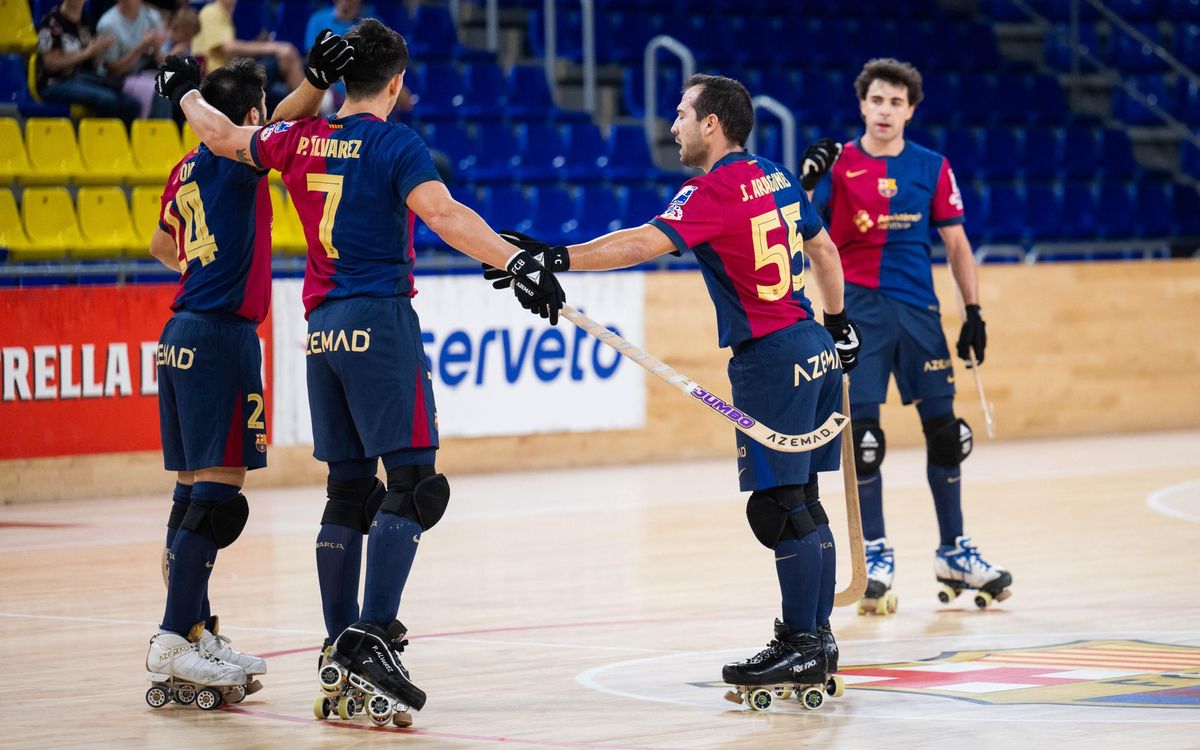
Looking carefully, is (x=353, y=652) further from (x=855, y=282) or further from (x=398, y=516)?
(x=855, y=282)

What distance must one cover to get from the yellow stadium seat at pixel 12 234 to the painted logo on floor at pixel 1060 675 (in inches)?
339

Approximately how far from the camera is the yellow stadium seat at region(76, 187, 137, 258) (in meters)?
13.6

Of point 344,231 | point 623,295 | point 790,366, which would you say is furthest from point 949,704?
point 623,295

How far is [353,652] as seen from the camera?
5613mm

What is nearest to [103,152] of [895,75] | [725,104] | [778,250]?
[895,75]

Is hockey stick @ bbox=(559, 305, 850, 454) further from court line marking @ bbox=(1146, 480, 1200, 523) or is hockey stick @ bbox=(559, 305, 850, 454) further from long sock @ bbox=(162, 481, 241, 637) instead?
court line marking @ bbox=(1146, 480, 1200, 523)

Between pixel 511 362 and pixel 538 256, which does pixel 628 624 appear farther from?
pixel 511 362

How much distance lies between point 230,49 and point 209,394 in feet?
29.5

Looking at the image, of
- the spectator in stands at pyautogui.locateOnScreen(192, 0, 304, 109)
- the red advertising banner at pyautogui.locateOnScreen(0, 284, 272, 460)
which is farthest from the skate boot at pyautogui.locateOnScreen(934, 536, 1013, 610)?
the spectator in stands at pyautogui.locateOnScreen(192, 0, 304, 109)

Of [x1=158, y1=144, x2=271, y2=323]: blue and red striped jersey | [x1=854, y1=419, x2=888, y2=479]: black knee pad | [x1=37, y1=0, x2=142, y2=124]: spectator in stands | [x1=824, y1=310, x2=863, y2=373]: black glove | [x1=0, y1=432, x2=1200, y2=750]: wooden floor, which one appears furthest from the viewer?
[x1=37, y1=0, x2=142, y2=124]: spectator in stands

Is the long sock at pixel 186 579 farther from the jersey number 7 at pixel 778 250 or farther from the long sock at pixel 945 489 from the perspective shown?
the long sock at pixel 945 489

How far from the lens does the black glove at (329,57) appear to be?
18.5ft

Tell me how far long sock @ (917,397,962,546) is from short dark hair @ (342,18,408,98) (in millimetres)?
3528

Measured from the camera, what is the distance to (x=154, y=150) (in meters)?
14.1
